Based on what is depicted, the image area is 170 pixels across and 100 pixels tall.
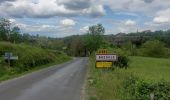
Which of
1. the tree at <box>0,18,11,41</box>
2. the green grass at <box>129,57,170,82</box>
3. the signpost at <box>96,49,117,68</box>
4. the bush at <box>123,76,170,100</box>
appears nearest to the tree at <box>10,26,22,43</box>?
the tree at <box>0,18,11,41</box>

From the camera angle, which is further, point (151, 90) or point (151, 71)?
point (151, 71)

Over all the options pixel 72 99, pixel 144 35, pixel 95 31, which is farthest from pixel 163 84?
pixel 144 35

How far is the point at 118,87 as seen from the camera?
13.3 meters

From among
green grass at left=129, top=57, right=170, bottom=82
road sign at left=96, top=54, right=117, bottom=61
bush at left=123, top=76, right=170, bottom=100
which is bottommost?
green grass at left=129, top=57, right=170, bottom=82

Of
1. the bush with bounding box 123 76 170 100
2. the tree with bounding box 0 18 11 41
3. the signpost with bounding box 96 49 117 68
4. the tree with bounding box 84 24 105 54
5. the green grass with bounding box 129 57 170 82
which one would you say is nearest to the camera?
the bush with bounding box 123 76 170 100

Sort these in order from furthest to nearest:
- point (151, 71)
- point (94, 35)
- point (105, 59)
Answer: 1. point (94, 35)
2. point (151, 71)
3. point (105, 59)

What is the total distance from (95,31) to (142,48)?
19421 mm

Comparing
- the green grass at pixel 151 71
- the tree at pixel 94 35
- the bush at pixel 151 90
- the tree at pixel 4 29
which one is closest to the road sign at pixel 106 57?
the green grass at pixel 151 71

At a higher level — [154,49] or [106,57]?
[106,57]

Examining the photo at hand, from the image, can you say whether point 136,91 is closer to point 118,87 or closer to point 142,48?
point 118,87

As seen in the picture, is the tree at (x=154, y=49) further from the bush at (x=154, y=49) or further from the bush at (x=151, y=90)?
the bush at (x=151, y=90)

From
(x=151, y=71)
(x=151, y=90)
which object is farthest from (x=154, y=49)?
(x=151, y=90)

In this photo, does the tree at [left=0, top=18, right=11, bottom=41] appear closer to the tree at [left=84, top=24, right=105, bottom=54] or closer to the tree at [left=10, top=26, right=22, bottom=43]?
the tree at [left=10, top=26, right=22, bottom=43]

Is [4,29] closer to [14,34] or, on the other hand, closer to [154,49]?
[14,34]
